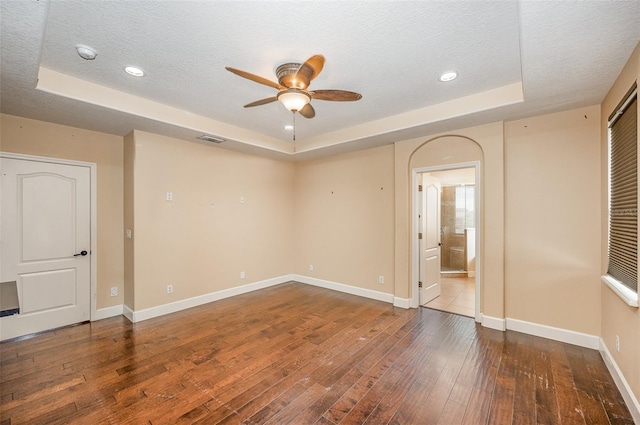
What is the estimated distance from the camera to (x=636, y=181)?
6.92 ft

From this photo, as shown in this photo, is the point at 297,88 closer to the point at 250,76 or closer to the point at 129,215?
the point at 250,76

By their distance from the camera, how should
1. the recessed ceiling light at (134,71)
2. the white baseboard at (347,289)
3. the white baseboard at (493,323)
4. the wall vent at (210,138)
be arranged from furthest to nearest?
1. the white baseboard at (347,289)
2. the wall vent at (210,138)
3. the white baseboard at (493,323)
4. the recessed ceiling light at (134,71)

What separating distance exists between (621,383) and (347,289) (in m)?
3.51

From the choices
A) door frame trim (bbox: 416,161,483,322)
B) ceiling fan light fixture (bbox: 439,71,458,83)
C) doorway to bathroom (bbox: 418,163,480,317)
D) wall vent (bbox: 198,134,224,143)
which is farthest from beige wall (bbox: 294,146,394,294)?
wall vent (bbox: 198,134,224,143)

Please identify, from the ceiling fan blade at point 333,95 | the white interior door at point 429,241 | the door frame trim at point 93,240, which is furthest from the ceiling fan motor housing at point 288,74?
the door frame trim at point 93,240

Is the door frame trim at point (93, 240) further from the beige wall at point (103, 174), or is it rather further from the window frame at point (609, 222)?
the window frame at point (609, 222)

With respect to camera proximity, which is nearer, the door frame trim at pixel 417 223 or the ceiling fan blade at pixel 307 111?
the ceiling fan blade at pixel 307 111

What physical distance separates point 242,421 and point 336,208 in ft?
12.7

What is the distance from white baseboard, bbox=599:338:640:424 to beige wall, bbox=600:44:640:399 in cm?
5

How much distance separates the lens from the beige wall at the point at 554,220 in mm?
3016

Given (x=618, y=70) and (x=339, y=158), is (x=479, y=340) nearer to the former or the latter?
(x=618, y=70)

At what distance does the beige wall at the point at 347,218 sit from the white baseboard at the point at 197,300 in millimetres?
871

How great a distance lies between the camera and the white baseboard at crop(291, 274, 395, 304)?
469cm

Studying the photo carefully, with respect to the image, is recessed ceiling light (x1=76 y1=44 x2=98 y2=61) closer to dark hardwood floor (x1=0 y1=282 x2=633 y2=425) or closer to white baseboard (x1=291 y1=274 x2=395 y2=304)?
dark hardwood floor (x1=0 y1=282 x2=633 y2=425)
